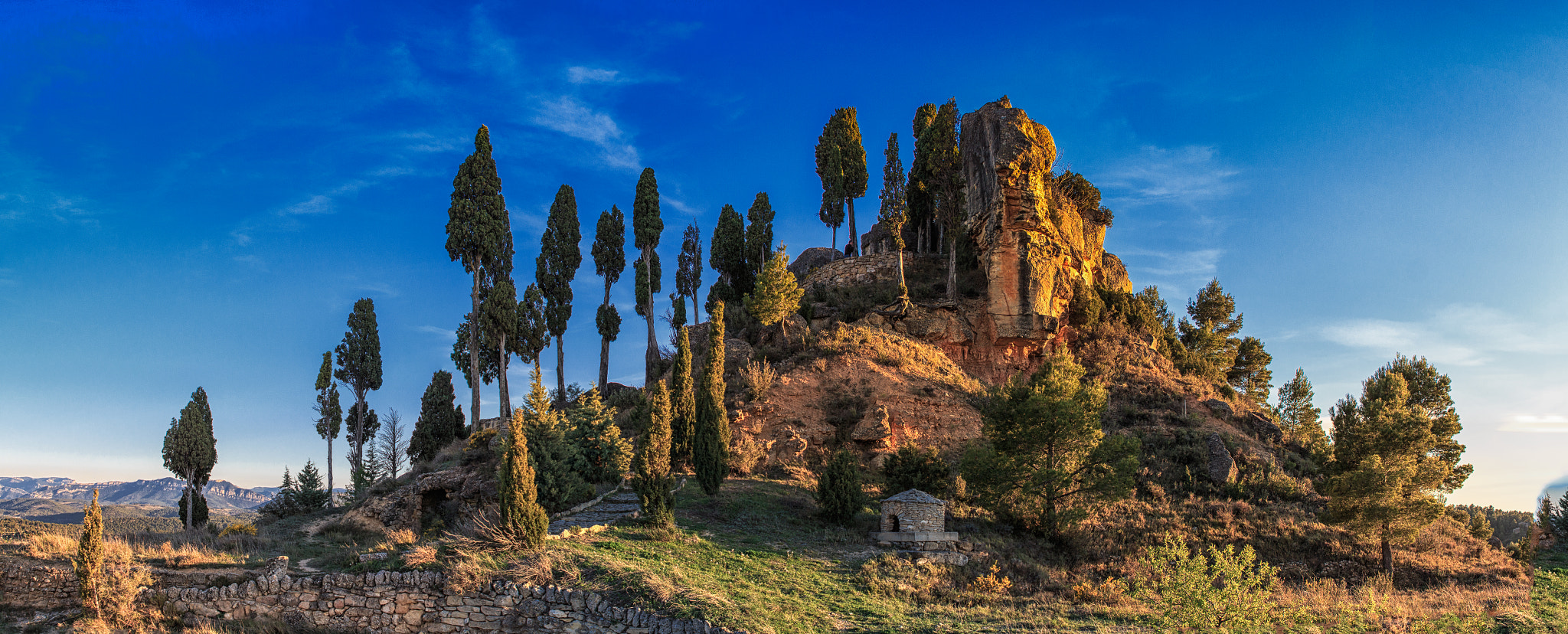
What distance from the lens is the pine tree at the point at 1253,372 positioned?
145 feet

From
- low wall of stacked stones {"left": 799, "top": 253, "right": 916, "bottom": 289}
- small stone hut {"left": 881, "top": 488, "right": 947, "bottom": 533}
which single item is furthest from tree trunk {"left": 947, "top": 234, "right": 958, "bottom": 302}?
small stone hut {"left": 881, "top": 488, "right": 947, "bottom": 533}

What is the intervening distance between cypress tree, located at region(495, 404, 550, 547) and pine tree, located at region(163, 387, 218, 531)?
29.3 meters

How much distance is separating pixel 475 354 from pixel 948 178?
96.2 feet

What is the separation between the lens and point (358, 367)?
41.0 m

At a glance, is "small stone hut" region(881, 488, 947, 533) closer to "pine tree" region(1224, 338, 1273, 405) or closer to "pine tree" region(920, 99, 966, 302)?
"pine tree" region(920, 99, 966, 302)

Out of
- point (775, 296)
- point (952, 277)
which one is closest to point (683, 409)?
point (775, 296)

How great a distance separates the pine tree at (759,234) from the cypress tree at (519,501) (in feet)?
112

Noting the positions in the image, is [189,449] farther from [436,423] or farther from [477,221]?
[477,221]

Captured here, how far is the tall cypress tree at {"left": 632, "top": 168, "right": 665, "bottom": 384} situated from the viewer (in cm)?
4397

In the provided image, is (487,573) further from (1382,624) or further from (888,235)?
(888,235)

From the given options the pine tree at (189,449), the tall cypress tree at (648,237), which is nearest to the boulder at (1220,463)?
the tall cypress tree at (648,237)

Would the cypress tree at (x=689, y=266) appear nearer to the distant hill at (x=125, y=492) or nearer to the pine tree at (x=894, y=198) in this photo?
the pine tree at (x=894, y=198)

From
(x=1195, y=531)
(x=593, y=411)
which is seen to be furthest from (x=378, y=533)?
(x=1195, y=531)

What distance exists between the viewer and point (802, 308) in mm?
37625
